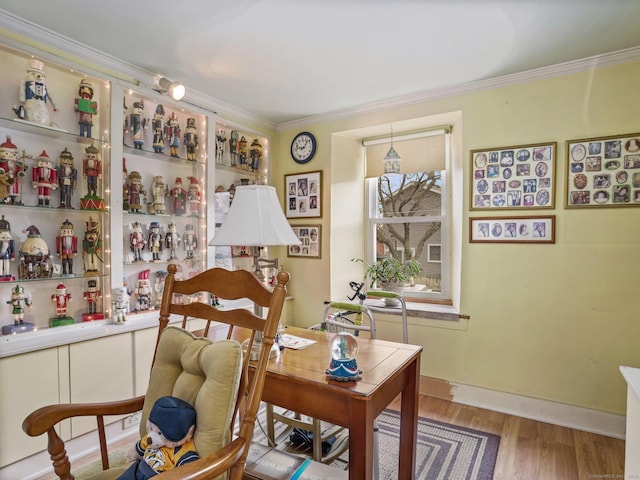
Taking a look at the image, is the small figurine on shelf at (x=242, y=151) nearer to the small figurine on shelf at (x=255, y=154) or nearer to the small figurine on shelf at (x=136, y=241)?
the small figurine on shelf at (x=255, y=154)

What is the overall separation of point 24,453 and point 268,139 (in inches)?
116

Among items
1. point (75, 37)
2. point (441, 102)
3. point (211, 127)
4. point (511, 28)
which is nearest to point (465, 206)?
point (441, 102)

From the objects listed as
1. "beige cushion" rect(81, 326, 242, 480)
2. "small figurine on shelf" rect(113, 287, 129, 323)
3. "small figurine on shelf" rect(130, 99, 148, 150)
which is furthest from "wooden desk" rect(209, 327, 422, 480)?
"small figurine on shelf" rect(130, 99, 148, 150)

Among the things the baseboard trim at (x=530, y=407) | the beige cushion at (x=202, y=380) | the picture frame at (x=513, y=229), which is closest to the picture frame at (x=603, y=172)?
the picture frame at (x=513, y=229)

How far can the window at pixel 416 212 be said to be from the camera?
3299 millimetres

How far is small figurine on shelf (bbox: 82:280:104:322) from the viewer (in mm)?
2297

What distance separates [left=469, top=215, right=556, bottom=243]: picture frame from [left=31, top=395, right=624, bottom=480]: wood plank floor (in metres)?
1.26

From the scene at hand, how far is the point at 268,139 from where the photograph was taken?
12.1 ft

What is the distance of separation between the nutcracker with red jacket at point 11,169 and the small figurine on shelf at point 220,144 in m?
1.42

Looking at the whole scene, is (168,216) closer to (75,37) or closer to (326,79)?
(75,37)

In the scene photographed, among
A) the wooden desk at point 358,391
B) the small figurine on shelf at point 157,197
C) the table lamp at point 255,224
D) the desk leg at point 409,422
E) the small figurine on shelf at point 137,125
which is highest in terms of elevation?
the small figurine on shelf at point 137,125

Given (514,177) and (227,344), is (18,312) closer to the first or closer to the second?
(227,344)

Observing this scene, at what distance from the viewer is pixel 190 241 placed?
2.94 m

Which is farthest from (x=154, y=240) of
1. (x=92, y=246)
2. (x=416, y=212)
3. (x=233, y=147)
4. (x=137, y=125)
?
(x=416, y=212)
